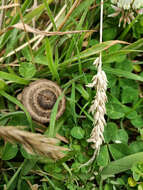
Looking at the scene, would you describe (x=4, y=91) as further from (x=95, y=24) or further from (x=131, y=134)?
(x=131, y=134)

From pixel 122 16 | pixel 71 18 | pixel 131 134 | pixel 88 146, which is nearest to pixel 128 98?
pixel 131 134

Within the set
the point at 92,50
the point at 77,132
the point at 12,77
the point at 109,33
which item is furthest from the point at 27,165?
the point at 109,33

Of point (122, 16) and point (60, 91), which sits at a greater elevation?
point (122, 16)

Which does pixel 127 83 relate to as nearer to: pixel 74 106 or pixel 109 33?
pixel 109 33

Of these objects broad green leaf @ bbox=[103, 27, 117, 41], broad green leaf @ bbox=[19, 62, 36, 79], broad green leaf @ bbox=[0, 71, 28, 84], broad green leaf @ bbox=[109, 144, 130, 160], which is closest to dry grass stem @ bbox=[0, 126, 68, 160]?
broad green leaf @ bbox=[0, 71, 28, 84]

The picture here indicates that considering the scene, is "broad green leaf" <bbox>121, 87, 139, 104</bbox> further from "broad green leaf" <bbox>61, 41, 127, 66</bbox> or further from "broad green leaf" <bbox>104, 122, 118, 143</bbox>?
"broad green leaf" <bbox>61, 41, 127, 66</bbox>

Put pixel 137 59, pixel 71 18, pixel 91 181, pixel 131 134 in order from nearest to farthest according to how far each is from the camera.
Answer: pixel 71 18 < pixel 91 181 < pixel 131 134 < pixel 137 59
